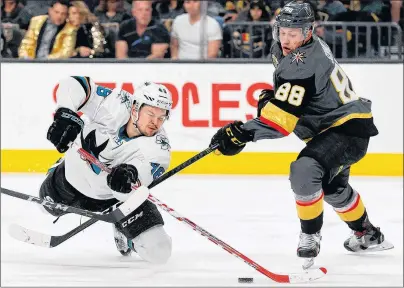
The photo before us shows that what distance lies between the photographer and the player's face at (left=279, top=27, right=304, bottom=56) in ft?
13.7

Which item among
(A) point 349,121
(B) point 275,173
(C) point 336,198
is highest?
(A) point 349,121

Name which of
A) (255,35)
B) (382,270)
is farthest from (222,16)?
(382,270)

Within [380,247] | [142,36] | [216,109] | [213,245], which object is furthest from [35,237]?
[142,36]

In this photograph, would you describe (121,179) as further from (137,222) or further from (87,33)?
(87,33)

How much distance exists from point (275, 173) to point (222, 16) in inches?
39.7

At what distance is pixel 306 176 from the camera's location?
4.18 m

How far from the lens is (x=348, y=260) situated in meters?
4.47

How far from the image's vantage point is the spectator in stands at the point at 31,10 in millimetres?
6926

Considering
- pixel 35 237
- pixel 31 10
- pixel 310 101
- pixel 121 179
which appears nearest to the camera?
pixel 121 179

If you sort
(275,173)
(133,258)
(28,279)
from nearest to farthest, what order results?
1. (28,279)
2. (133,258)
3. (275,173)

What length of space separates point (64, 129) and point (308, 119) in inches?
36.8

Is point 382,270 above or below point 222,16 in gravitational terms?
below

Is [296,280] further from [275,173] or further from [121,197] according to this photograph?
[275,173]

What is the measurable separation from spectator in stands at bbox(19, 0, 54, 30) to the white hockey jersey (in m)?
2.48
